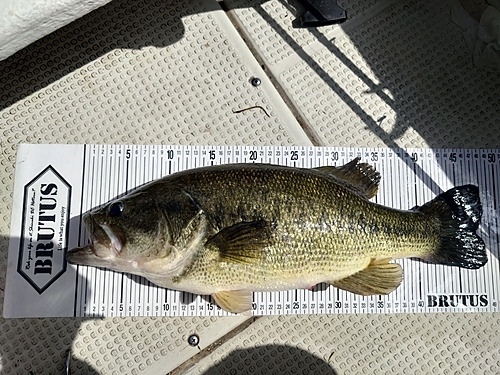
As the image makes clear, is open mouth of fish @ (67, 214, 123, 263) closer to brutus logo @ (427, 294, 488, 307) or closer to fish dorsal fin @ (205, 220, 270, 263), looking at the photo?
fish dorsal fin @ (205, 220, 270, 263)

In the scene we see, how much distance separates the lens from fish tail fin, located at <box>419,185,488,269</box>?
6.00 feet

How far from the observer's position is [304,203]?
5.31ft

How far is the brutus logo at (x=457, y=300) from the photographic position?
76.1 inches

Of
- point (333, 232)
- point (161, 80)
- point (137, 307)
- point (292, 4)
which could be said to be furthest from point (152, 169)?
point (292, 4)

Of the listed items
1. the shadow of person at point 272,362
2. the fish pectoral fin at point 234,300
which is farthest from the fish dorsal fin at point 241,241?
the shadow of person at point 272,362

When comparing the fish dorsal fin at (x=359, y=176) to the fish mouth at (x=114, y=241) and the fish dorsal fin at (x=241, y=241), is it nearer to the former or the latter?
the fish dorsal fin at (x=241, y=241)

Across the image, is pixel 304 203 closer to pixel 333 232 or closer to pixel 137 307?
pixel 333 232

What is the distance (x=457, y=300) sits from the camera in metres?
1.94

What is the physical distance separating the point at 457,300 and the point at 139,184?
162 centimetres

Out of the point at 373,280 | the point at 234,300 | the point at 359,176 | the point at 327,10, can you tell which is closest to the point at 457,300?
the point at 373,280

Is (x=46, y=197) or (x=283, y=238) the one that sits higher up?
(x=46, y=197)

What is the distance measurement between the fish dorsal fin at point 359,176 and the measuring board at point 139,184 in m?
0.20

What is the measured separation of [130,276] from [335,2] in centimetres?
169

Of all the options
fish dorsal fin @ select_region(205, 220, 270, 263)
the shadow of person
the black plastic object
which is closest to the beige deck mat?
the shadow of person
